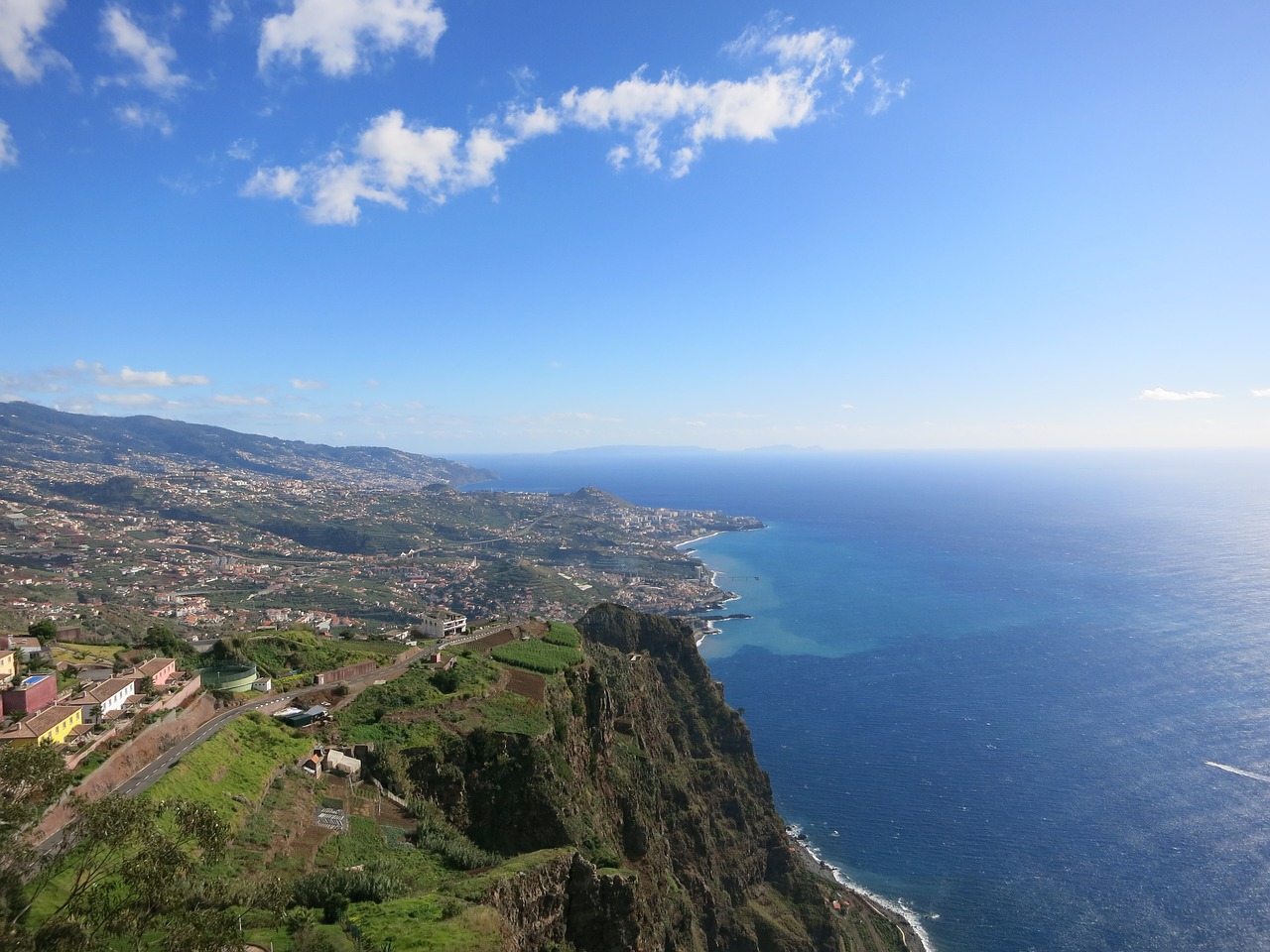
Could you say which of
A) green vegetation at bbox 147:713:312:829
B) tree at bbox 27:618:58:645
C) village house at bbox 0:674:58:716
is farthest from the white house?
tree at bbox 27:618:58:645

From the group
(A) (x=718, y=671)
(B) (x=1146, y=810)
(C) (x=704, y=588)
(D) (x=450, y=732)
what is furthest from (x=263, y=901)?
(C) (x=704, y=588)

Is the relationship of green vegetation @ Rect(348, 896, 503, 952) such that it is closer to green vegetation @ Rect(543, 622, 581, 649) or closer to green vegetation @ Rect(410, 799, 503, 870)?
green vegetation @ Rect(410, 799, 503, 870)

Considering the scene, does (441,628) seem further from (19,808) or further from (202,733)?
(19,808)

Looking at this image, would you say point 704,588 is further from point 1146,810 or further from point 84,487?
point 84,487

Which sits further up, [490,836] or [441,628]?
[441,628]

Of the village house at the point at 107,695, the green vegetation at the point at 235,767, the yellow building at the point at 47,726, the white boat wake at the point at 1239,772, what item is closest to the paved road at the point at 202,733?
the green vegetation at the point at 235,767

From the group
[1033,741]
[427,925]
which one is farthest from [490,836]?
[1033,741]
